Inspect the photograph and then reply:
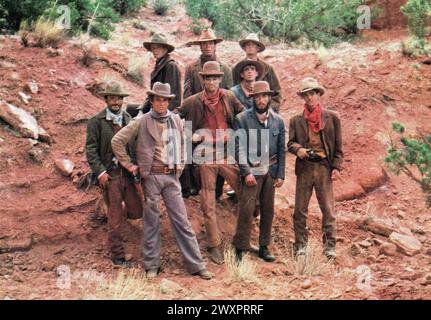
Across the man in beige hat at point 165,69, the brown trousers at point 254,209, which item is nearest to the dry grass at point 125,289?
the brown trousers at point 254,209

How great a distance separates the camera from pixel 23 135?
311 inches

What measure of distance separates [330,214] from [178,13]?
44.8ft

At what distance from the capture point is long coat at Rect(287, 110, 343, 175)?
6.68 m

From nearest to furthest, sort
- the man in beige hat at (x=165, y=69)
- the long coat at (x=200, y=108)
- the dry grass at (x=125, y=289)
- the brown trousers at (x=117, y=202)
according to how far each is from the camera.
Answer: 1. the dry grass at (x=125, y=289)
2. the brown trousers at (x=117, y=202)
3. the long coat at (x=200, y=108)
4. the man in beige hat at (x=165, y=69)

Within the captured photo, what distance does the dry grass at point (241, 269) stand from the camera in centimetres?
619

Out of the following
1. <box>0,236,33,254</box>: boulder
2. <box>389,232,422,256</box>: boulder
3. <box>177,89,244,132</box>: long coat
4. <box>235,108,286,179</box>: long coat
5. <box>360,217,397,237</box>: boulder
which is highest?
<box>177,89,244,132</box>: long coat

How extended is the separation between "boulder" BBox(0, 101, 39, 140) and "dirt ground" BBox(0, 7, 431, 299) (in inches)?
4.3

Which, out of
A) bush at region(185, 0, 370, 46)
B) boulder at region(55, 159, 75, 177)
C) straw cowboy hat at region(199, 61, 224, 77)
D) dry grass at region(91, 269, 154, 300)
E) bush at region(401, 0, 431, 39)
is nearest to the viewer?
dry grass at region(91, 269, 154, 300)

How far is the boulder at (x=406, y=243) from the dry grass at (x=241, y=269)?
209 centimetres

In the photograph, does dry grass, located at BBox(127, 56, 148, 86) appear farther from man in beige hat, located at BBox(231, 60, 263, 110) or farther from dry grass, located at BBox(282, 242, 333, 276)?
dry grass, located at BBox(282, 242, 333, 276)

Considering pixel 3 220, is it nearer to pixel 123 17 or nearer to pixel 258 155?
pixel 258 155

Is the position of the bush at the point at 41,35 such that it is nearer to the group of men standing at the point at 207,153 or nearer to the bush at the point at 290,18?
the group of men standing at the point at 207,153

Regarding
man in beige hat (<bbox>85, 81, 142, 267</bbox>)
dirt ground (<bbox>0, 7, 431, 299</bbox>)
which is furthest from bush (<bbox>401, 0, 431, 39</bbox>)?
man in beige hat (<bbox>85, 81, 142, 267</bbox>)

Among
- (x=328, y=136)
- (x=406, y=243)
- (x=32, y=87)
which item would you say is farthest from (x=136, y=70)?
(x=406, y=243)
